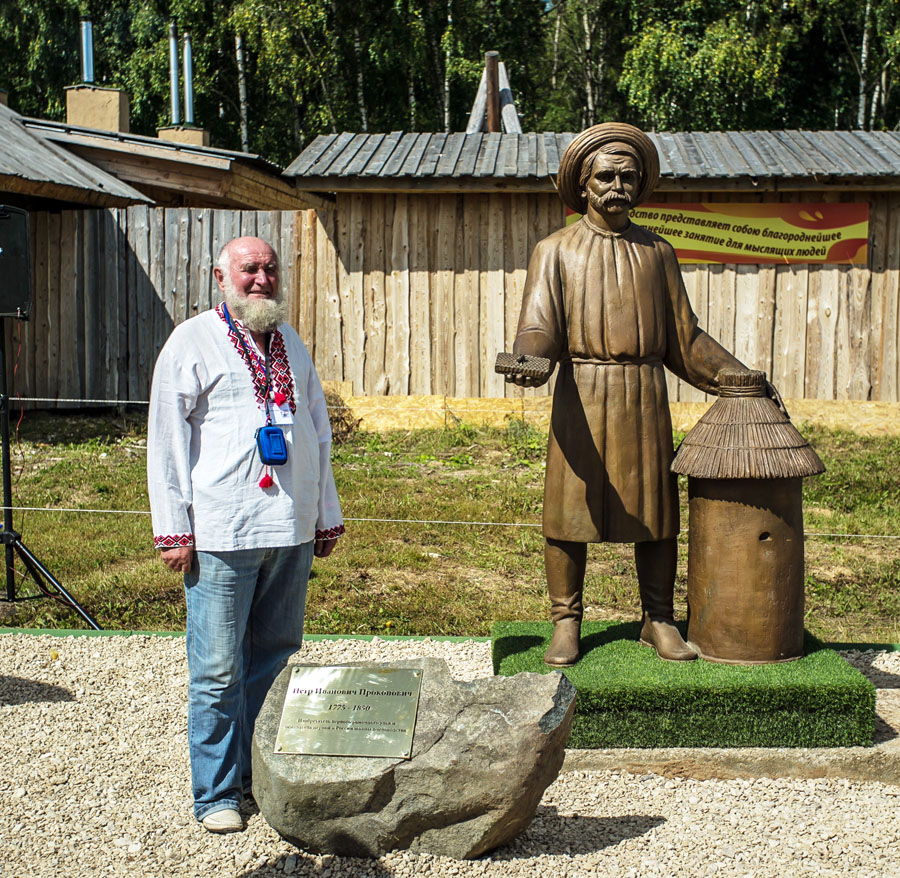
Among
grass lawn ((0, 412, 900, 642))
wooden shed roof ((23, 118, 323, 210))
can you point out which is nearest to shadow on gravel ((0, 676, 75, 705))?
grass lawn ((0, 412, 900, 642))

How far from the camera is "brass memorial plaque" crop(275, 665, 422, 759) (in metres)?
3.26

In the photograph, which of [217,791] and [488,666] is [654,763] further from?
[217,791]

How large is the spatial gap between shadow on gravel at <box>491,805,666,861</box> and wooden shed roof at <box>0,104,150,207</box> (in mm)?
8252

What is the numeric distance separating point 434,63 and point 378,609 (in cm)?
1991

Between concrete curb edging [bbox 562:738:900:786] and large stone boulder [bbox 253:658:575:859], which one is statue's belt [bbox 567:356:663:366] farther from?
concrete curb edging [bbox 562:738:900:786]

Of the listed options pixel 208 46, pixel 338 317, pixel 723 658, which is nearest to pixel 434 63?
pixel 208 46

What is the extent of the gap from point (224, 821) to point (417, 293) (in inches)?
294

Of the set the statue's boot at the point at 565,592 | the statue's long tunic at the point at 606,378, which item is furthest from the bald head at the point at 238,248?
the statue's boot at the point at 565,592

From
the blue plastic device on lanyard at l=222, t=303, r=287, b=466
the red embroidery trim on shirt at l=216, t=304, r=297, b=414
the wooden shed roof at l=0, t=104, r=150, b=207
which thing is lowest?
the blue plastic device on lanyard at l=222, t=303, r=287, b=466

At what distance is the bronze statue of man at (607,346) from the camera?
4.08m

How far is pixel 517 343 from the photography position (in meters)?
4.00

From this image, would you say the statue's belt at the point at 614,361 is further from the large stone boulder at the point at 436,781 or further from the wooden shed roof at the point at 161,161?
the wooden shed roof at the point at 161,161

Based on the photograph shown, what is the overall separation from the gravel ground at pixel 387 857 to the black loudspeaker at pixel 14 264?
7.51 feet

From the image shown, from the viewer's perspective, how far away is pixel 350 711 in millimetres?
3334
